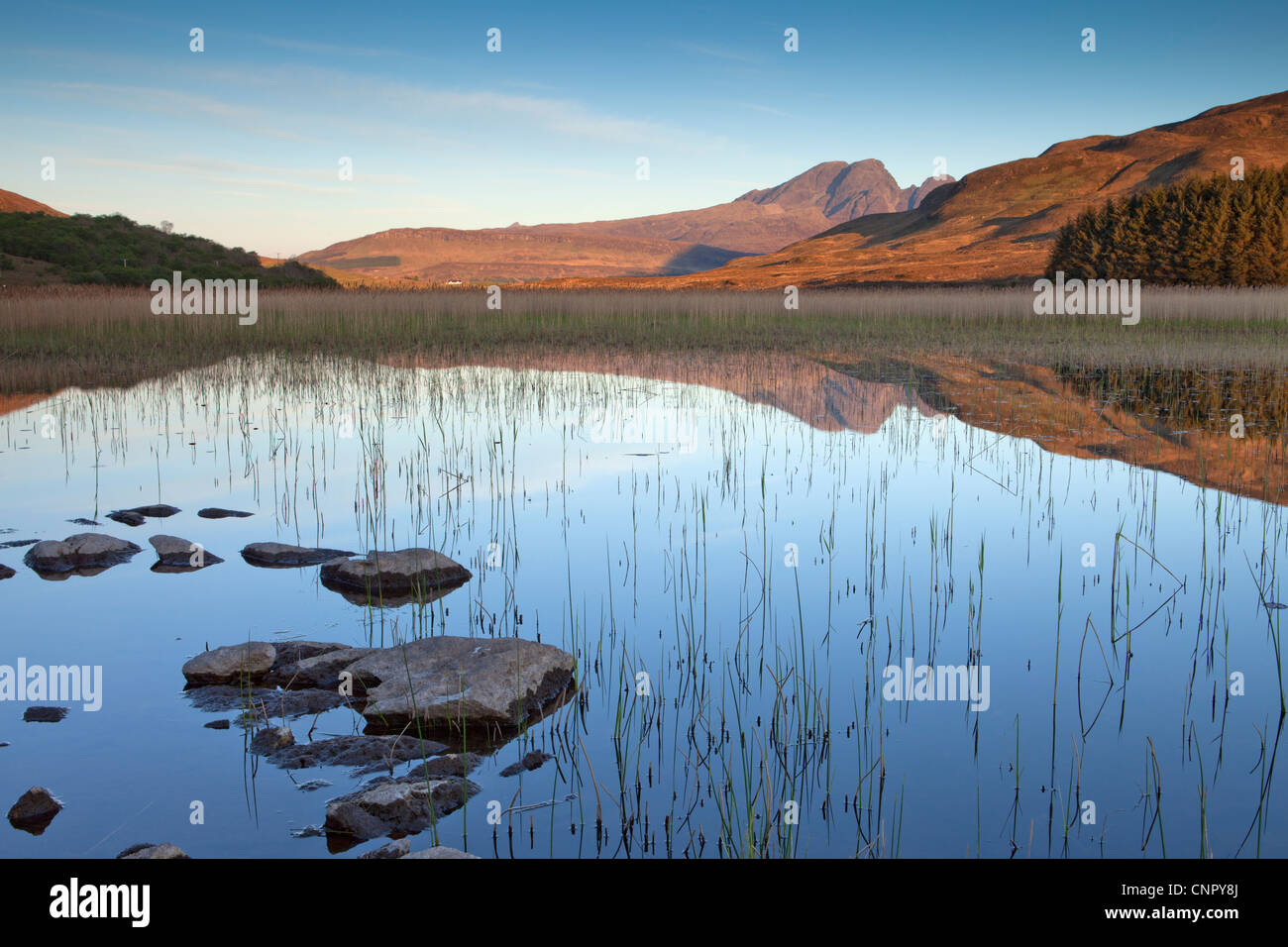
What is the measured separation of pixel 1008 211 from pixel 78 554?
16703 centimetres

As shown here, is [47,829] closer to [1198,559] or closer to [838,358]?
[1198,559]

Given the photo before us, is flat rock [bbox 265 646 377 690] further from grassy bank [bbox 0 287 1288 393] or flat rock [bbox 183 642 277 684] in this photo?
grassy bank [bbox 0 287 1288 393]

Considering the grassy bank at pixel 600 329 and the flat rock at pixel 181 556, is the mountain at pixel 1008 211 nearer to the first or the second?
the grassy bank at pixel 600 329

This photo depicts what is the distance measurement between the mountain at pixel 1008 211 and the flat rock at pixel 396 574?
9183 cm

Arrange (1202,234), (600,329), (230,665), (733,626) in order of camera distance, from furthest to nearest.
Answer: (1202,234) → (600,329) → (733,626) → (230,665)

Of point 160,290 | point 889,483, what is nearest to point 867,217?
point 160,290

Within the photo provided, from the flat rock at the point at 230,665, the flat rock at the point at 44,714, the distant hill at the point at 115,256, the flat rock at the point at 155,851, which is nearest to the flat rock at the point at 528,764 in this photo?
the flat rock at the point at 155,851

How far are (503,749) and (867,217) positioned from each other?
20933cm

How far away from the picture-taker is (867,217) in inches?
7859

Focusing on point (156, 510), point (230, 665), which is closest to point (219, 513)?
point (156, 510)

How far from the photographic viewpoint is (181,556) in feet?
18.0

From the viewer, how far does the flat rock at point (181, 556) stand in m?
5.39

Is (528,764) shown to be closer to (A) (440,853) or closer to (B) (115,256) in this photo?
(A) (440,853)

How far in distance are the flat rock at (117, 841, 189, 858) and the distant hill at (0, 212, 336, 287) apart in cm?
3477
